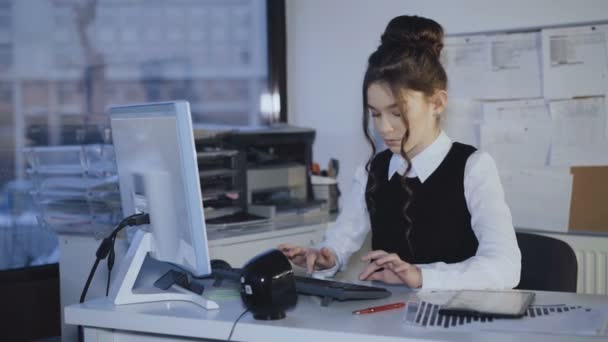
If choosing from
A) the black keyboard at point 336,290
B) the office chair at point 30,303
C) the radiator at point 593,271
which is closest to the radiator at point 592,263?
the radiator at point 593,271

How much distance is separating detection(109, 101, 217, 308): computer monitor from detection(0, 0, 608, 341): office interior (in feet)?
2.63

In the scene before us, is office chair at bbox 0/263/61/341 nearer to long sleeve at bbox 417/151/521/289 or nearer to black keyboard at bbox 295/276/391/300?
black keyboard at bbox 295/276/391/300

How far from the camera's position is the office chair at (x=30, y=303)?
261 centimetres

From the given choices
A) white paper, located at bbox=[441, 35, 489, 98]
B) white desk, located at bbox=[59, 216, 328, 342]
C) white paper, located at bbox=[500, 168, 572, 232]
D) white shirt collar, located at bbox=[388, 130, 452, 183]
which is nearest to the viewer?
white shirt collar, located at bbox=[388, 130, 452, 183]

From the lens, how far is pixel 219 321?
56.5 inches

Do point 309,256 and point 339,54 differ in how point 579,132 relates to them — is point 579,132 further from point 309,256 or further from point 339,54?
point 309,256

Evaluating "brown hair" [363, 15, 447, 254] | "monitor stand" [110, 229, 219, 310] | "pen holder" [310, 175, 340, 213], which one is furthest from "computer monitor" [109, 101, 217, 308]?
"pen holder" [310, 175, 340, 213]

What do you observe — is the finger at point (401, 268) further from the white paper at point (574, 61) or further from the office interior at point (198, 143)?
the white paper at point (574, 61)

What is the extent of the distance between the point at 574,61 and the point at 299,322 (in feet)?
5.60

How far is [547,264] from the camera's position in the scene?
1967 mm

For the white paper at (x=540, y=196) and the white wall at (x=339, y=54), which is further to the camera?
the white wall at (x=339, y=54)

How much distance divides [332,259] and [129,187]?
53 centimetres

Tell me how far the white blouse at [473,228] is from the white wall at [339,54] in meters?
1.07

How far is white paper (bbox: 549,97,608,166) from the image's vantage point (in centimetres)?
263
